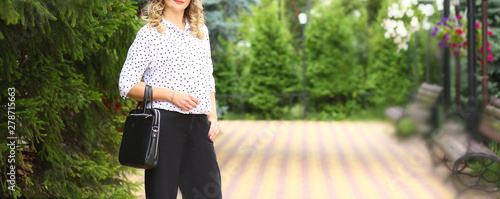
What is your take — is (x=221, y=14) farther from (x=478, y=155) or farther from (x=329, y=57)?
(x=329, y=57)

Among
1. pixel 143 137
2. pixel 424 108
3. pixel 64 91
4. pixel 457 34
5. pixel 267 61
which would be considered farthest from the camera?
pixel 267 61

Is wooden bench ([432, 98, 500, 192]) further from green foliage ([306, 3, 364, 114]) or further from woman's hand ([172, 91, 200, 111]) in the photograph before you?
green foliage ([306, 3, 364, 114])

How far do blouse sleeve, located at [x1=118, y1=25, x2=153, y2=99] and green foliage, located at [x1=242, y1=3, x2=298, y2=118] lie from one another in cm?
1411

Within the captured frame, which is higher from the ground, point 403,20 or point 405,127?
point 403,20

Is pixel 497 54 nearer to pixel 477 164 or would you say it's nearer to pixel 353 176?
pixel 477 164

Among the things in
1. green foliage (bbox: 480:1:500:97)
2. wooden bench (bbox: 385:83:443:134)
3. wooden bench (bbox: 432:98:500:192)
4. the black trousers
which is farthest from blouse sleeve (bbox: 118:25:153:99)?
green foliage (bbox: 480:1:500:97)

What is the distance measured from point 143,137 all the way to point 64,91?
1.25 meters

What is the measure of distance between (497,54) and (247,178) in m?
4.48

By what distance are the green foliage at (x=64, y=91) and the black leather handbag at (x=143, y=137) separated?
1.97 feet

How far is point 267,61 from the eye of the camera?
55.0 ft

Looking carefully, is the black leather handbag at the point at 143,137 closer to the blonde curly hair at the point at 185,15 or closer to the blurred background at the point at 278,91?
the blonde curly hair at the point at 185,15

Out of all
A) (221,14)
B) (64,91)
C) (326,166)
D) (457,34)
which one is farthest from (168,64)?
(221,14)

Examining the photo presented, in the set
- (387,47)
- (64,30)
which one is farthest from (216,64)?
(64,30)

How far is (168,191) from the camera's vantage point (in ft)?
8.55
